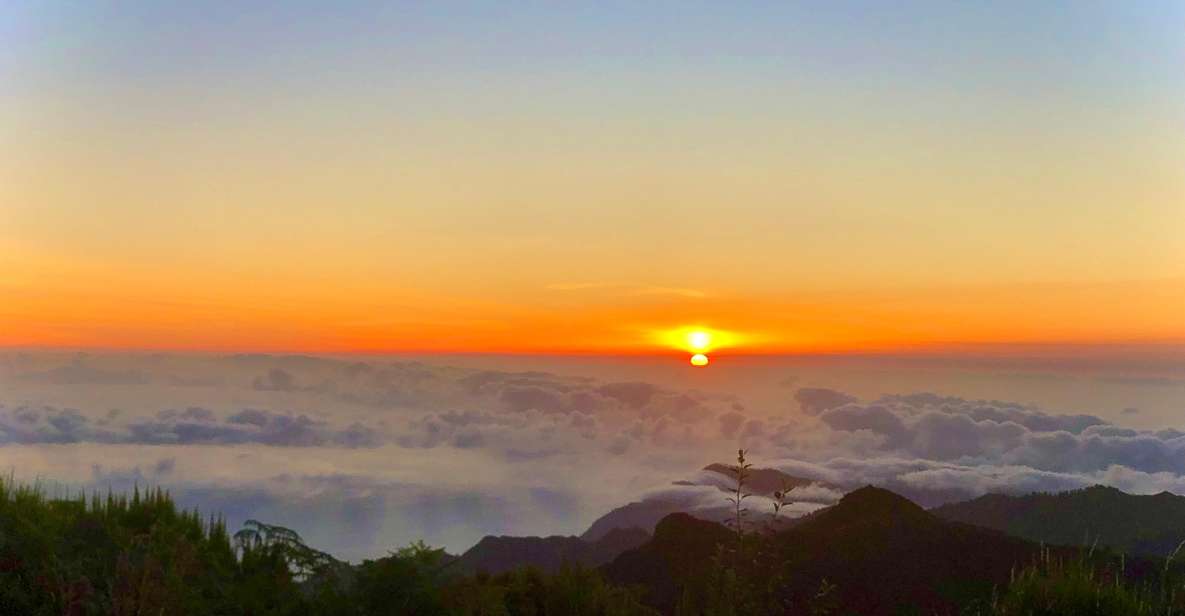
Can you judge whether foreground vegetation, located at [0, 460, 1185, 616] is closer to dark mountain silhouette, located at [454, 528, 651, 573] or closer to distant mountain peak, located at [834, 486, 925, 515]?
dark mountain silhouette, located at [454, 528, 651, 573]

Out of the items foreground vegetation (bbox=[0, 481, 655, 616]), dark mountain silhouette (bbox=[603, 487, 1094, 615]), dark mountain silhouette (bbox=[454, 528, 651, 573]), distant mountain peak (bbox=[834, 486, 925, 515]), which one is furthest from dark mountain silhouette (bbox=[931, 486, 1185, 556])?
foreground vegetation (bbox=[0, 481, 655, 616])

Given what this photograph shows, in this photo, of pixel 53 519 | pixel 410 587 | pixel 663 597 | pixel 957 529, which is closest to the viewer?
pixel 410 587

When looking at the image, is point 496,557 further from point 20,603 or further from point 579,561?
point 20,603

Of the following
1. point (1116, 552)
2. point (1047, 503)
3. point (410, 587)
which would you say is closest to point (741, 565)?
point (410, 587)

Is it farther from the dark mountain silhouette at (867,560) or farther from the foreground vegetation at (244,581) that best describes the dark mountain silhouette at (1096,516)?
the foreground vegetation at (244,581)

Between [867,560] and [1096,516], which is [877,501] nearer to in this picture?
[867,560]

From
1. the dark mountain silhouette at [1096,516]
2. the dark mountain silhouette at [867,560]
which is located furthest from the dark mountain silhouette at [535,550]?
the dark mountain silhouette at [1096,516]

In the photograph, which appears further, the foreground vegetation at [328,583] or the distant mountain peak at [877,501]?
the distant mountain peak at [877,501]

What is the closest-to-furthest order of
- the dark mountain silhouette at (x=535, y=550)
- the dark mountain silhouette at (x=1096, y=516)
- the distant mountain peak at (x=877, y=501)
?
the dark mountain silhouette at (x=535, y=550)
the distant mountain peak at (x=877, y=501)
the dark mountain silhouette at (x=1096, y=516)
